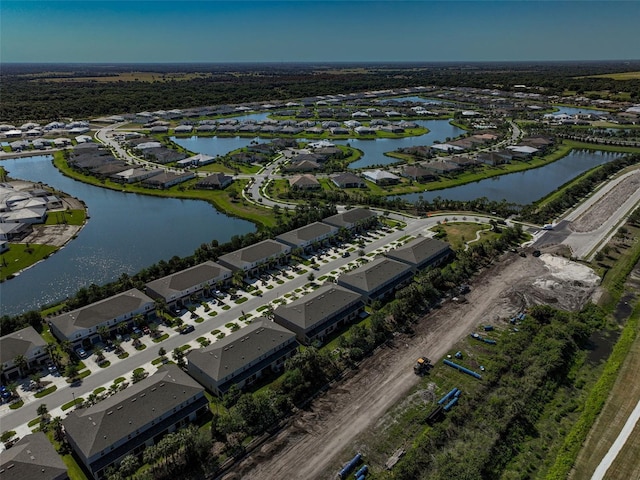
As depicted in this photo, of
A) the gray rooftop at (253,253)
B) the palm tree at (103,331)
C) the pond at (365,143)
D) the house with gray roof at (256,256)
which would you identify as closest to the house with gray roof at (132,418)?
the palm tree at (103,331)

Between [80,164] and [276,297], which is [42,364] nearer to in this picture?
[276,297]

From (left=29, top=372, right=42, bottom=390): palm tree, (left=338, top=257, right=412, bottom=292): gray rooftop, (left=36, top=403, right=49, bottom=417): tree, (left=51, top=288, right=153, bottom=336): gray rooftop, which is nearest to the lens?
(left=36, top=403, right=49, bottom=417): tree

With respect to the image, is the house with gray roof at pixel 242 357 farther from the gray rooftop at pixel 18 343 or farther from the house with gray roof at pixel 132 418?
the gray rooftop at pixel 18 343

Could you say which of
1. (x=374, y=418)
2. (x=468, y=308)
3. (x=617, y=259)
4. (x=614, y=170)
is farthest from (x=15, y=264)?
(x=614, y=170)

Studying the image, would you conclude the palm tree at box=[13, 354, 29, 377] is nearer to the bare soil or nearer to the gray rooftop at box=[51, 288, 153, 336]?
the gray rooftop at box=[51, 288, 153, 336]

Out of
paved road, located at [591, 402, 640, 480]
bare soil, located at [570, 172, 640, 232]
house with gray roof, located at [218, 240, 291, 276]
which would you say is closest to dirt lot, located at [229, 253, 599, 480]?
paved road, located at [591, 402, 640, 480]
